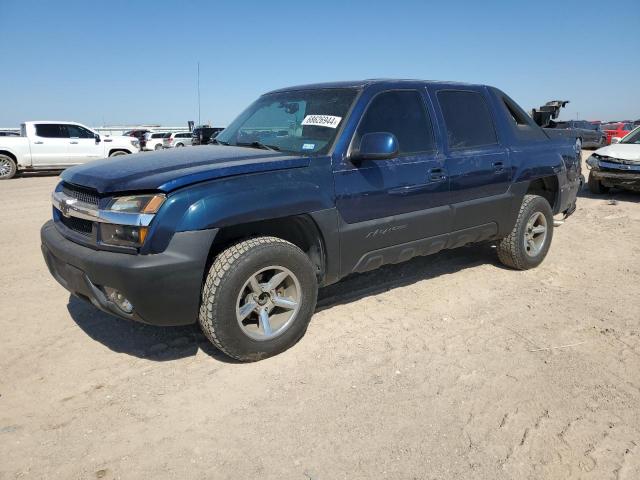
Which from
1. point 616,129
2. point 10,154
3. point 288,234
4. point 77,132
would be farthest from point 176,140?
point 288,234

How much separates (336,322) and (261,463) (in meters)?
1.63

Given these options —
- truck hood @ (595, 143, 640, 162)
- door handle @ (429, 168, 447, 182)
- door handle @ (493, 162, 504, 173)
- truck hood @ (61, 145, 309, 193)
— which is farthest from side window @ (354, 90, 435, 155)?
truck hood @ (595, 143, 640, 162)

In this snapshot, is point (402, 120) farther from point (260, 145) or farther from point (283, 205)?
point (283, 205)

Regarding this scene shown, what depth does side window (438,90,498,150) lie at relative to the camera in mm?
4238

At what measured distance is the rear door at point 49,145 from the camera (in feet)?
46.6

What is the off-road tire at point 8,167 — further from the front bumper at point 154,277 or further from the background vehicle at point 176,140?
the front bumper at point 154,277

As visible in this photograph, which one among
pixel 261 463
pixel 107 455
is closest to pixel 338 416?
pixel 261 463

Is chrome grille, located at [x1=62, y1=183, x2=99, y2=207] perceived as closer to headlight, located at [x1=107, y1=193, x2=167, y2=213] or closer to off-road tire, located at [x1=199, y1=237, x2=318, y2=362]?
headlight, located at [x1=107, y1=193, x2=167, y2=213]

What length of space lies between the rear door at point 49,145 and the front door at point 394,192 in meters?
13.6

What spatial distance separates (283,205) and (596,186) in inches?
369

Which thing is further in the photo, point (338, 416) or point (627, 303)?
point (627, 303)

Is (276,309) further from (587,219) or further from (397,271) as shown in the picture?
(587,219)

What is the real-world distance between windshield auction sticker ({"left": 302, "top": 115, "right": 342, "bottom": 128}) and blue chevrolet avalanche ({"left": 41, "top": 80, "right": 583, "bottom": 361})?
15 mm

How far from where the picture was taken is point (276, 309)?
132 inches
